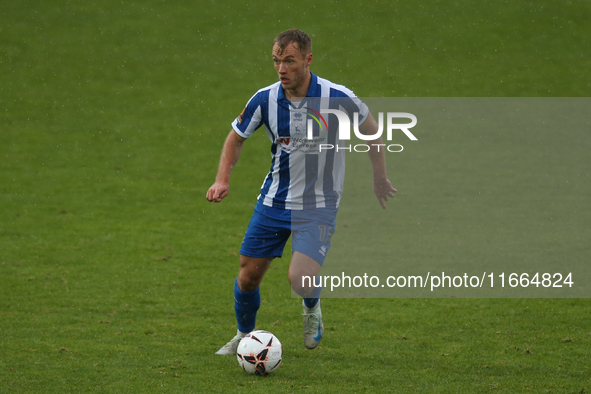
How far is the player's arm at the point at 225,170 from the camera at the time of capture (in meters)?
5.07

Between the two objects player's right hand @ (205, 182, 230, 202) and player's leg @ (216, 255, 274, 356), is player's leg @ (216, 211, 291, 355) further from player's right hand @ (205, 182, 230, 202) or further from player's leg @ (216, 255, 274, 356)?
player's right hand @ (205, 182, 230, 202)

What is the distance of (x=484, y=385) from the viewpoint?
4.85 m

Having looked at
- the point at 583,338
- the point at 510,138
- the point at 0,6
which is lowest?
the point at 583,338

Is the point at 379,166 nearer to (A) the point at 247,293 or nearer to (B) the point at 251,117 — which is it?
(B) the point at 251,117

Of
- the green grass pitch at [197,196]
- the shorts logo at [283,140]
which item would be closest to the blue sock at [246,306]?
the green grass pitch at [197,196]

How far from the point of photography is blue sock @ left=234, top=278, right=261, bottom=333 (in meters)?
5.52

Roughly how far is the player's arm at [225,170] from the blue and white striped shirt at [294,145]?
0.29 ft

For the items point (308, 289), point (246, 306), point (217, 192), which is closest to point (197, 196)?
point (246, 306)

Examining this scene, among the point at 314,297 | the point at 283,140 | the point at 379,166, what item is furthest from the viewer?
the point at 379,166

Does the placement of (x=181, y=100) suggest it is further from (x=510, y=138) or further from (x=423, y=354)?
(x=423, y=354)

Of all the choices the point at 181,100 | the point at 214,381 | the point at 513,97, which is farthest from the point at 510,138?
the point at 214,381

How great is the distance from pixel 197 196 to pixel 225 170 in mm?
7472

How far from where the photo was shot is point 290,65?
5168mm

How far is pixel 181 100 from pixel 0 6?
9141 millimetres
